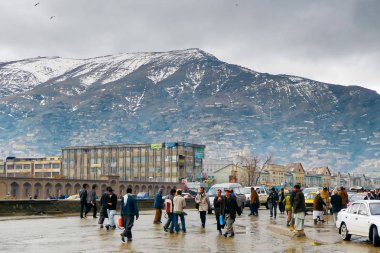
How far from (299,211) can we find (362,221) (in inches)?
115

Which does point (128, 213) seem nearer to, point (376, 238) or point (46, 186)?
point (376, 238)

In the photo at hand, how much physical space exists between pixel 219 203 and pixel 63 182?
131 meters

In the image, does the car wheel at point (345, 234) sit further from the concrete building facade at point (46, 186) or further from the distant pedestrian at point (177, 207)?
the concrete building facade at point (46, 186)

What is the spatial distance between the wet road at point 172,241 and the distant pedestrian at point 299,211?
51 cm

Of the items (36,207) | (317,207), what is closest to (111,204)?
(317,207)

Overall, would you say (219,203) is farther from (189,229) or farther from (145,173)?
(145,173)

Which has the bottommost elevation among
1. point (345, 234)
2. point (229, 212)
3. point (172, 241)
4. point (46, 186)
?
point (172, 241)

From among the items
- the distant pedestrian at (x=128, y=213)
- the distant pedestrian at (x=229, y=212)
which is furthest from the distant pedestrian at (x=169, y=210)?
the distant pedestrian at (x=128, y=213)

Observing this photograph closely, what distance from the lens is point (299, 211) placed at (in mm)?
23938

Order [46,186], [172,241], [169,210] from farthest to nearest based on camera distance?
1. [46,186]
2. [169,210]
3. [172,241]

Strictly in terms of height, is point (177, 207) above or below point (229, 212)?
above

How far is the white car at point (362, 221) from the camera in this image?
20.6 metres

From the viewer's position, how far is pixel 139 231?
27.5 meters

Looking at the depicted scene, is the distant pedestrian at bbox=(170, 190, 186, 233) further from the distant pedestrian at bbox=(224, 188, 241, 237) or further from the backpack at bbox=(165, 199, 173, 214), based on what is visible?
the distant pedestrian at bbox=(224, 188, 241, 237)
